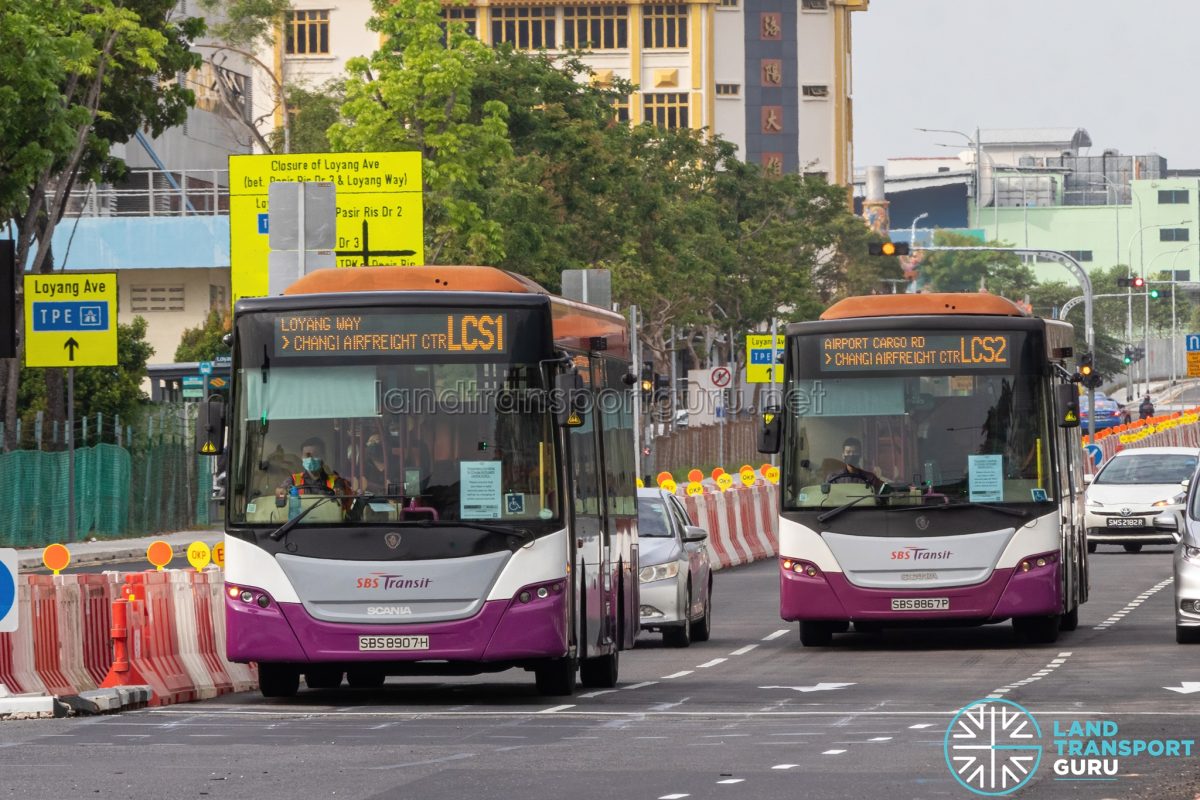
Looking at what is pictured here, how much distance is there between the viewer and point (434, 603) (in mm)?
16109

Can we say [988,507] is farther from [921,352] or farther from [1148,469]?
[1148,469]

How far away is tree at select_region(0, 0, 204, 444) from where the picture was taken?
37938 mm

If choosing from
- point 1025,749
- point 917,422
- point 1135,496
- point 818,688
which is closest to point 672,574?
point 917,422

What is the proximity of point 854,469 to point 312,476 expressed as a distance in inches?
270

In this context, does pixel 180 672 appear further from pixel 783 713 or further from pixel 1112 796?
pixel 1112 796

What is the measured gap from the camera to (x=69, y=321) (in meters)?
34.7

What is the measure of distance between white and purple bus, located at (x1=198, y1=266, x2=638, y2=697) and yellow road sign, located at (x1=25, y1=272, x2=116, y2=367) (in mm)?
18435

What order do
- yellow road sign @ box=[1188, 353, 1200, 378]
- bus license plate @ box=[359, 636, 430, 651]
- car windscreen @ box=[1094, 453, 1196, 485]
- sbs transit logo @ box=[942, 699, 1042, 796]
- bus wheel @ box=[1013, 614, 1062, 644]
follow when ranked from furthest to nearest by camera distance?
yellow road sign @ box=[1188, 353, 1200, 378]
car windscreen @ box=[1094, 453, 1196, 485]
bus wheel @ box=[1013, 614, 1062, 644]
bus license plate @ box=[359, 636, 430, 651]
sbs transit logo @ box=[942, 699, 1042, 796]

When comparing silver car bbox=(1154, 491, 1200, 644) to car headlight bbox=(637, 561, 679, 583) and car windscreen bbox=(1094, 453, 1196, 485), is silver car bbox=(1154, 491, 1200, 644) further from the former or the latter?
car windscreen bbox=(1094, 453, 1196, 485)

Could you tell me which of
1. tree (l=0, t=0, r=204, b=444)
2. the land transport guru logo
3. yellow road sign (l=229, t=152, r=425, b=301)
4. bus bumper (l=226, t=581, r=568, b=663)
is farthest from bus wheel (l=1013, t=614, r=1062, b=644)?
tree (l=0, t=0, r=204, b=444)

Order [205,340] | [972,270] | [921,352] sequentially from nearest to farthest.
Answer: [921,352] → [205,340] → [972,270]

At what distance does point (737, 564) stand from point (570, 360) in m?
22.1

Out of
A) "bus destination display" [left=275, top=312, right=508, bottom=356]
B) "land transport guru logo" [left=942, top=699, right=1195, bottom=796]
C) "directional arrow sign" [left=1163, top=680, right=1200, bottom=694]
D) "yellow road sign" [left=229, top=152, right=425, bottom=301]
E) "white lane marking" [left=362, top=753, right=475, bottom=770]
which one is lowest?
"directional arrow sign" [left=1163, top=680, right=1200, bottom=694]

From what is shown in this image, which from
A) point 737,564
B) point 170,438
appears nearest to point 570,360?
point 737,564
